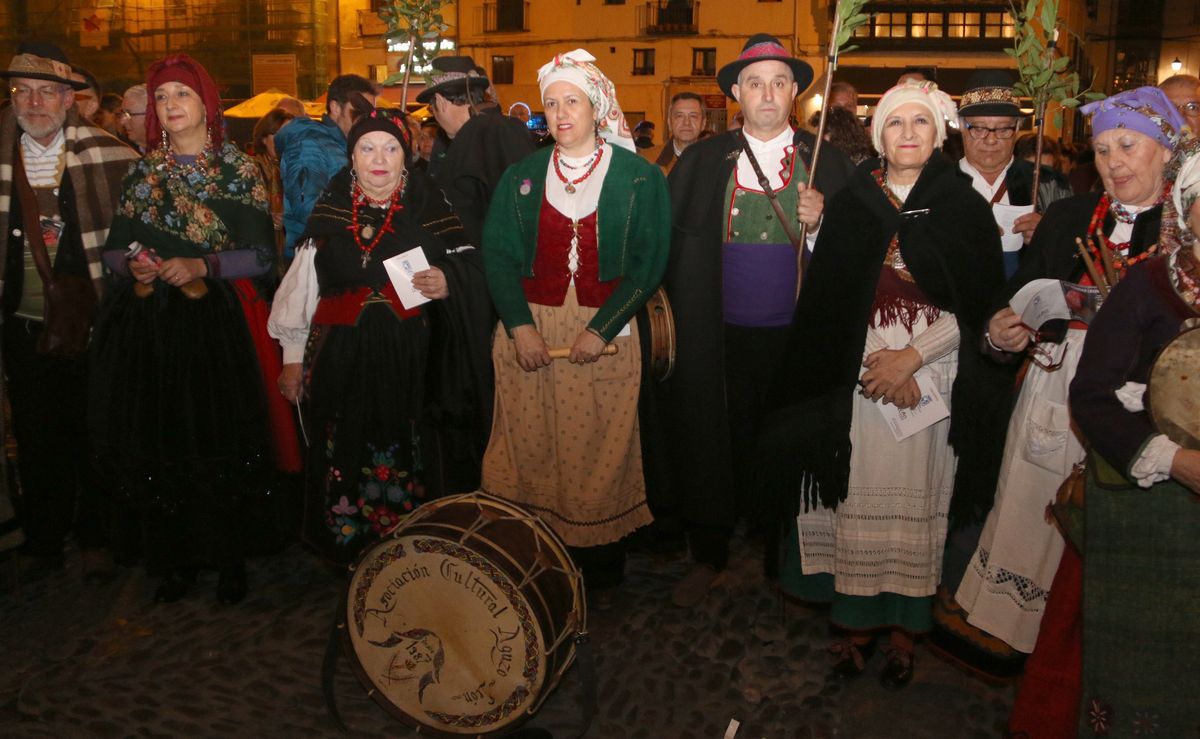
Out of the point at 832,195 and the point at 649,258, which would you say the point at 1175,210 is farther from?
the point at 649,258

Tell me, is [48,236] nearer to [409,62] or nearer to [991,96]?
[409,62]

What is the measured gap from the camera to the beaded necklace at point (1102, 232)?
3012mm

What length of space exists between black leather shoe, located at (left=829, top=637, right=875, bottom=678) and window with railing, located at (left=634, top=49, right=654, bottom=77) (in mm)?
33911

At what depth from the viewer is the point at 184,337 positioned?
4.35 metres

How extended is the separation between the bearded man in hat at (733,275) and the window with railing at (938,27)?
32152 mm

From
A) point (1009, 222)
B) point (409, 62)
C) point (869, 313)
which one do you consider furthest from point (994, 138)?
point (409, 62)

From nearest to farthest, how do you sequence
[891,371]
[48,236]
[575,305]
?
[891,371] < [575,305] < [48,236]

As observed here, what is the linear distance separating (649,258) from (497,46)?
113 feet

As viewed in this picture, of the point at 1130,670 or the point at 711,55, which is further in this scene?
the point at 711,55

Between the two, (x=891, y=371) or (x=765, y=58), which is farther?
(x=765, y=58)

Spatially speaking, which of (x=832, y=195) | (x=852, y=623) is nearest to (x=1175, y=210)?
(x=832, y=195)

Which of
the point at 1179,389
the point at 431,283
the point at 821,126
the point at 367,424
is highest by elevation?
the point at 821,126

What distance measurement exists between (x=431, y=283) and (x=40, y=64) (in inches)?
84.8

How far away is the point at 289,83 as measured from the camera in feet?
105
